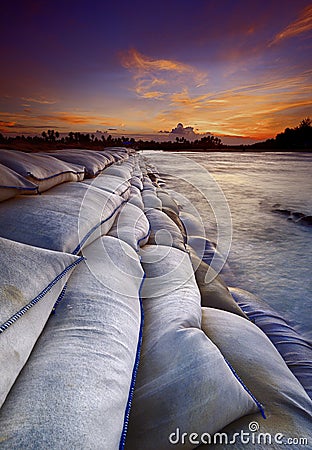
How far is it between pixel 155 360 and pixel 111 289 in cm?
28

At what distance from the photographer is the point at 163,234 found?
1.95 m

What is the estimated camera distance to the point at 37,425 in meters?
0.44

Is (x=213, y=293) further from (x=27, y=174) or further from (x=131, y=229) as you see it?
(x=27, y=174)

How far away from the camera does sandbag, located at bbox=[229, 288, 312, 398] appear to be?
102cm

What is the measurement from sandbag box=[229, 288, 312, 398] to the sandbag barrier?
0.62 ft

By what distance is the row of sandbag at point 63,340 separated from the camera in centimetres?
45

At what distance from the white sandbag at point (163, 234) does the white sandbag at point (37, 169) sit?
31.6 inches

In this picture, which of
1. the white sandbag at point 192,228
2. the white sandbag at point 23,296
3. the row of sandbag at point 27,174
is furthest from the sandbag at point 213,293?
the white sandbag at point 192,228

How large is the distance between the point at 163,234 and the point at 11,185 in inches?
41.6

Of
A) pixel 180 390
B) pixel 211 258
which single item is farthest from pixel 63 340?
pixel 211 258

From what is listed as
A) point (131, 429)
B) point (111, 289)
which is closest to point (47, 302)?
point (111, 289)

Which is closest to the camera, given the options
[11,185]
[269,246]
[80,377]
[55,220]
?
[80,377]

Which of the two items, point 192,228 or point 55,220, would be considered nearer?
point 55,220

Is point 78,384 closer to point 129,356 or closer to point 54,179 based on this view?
point 129,356
